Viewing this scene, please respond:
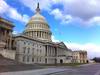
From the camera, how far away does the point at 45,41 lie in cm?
11438

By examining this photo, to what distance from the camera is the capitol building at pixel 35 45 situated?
8206 cm

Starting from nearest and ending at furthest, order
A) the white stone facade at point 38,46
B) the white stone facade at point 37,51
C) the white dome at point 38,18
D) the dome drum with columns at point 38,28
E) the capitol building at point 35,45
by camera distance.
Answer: the capitol building at point 35,45 → the white stone facade at point 37,51 → the white stone facade at point 38,46 → the dome drum with columns at point 38,28 → the white dome at point 38,18

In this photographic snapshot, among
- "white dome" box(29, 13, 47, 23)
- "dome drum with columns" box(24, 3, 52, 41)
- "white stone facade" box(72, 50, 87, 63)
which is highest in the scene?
"white dome" box(29, 13, 47, 23)

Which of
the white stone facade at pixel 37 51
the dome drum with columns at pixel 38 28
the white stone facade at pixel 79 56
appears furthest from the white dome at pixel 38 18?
the white stone facade at pixel 79 56

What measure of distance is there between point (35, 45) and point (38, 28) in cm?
2161

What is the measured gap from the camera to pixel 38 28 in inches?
4786

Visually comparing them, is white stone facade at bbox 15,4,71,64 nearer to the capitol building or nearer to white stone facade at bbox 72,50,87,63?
the capitol building

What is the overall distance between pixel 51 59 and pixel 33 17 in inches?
1178

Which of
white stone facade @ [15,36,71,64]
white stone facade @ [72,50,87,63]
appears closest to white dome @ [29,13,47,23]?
white stone facade @ [15,36,71,64]

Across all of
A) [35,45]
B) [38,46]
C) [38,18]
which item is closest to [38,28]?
[38,18]

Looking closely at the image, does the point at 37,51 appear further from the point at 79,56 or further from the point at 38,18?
the point at 79,56

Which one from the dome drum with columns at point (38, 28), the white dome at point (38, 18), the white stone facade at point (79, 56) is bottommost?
the white stone facade at point (79, 56)

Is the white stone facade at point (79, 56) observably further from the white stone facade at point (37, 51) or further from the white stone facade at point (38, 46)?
the white stone facade at point (37, 51)

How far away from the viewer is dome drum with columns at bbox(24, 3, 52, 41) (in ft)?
399
